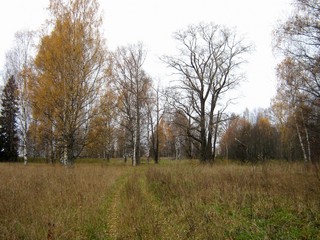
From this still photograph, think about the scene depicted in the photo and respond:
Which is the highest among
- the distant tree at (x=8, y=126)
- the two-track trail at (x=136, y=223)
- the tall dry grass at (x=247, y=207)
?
the distant tree at (x=8, y=126)

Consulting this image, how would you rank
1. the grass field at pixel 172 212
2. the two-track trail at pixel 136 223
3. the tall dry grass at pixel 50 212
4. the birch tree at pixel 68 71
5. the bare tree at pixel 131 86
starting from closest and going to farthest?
the tall dry grass at pixel 50 212
the grass field at pixel 172 212
the two-track trail at pixel 136 223
the birch tree at pixel 68 71
the bare tree at pixel 131 86

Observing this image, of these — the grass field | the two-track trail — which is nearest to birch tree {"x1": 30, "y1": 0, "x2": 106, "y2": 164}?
the grass field

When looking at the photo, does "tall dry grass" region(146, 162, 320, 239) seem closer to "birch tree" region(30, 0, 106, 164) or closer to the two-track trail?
the two-track trail

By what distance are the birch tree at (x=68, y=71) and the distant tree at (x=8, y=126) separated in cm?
2358

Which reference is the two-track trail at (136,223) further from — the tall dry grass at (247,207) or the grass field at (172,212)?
the tall dry grass at (247,207)

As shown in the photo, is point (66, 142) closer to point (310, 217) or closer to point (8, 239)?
point (8, 239)

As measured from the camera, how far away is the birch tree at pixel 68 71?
15.0 m

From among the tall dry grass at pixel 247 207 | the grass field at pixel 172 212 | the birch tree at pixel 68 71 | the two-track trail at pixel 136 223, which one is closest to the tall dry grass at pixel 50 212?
the grass field at pixel 172 212

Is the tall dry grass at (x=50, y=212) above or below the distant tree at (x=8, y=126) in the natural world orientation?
below

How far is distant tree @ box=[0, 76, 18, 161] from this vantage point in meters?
36.1

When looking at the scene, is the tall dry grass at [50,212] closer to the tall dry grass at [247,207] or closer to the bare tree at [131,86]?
the tall dry grass at [247,207]

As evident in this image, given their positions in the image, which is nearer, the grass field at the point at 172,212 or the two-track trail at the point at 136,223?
the grass field at the point at 172,212

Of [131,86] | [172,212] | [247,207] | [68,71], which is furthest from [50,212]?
[131,86]

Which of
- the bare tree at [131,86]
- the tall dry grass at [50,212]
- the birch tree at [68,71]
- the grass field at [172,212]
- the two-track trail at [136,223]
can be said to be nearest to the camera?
the tall dry grass at [50,212]
